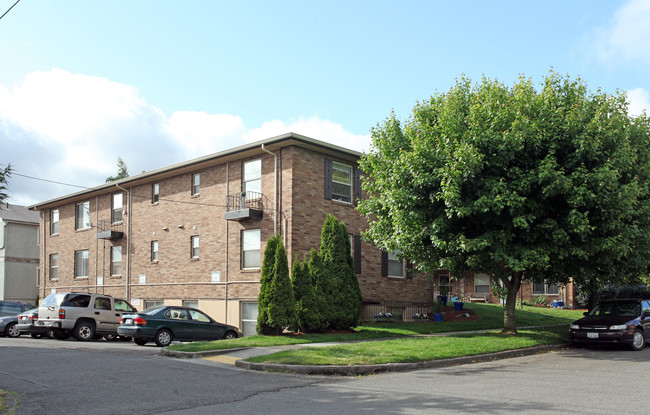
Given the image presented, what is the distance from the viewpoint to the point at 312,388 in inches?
402

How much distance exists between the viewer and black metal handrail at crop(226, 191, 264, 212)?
75.2 ft

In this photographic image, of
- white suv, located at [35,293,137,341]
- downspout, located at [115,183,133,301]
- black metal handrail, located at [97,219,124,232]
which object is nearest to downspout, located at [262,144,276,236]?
white suv, located at [35,293,137,341]

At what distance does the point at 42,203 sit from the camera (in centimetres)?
3534

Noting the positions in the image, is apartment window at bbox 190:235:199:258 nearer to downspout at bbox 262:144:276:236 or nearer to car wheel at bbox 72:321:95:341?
downspout at bbox 262:144:276:236

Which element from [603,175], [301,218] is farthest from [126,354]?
[603,175]

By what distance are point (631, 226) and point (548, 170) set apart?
3579 mm

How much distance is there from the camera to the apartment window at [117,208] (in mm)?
30541

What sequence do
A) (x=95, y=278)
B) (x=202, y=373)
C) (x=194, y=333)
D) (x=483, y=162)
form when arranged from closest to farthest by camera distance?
(x=202, y=373) < (x=483, y=162) < (x=194, y=333) < (x=95, y=278)

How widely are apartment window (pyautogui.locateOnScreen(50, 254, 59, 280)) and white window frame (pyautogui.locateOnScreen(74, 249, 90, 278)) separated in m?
2.40

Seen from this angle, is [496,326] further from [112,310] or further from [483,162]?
[112,310]

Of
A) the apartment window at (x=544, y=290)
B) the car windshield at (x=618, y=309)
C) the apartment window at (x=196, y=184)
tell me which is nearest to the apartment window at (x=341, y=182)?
the apartment window at (x=196, y=184)

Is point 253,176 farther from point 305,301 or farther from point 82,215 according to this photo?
point 82,215

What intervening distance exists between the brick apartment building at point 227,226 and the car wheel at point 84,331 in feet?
16.2

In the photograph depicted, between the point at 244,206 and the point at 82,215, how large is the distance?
15042 millimetres
